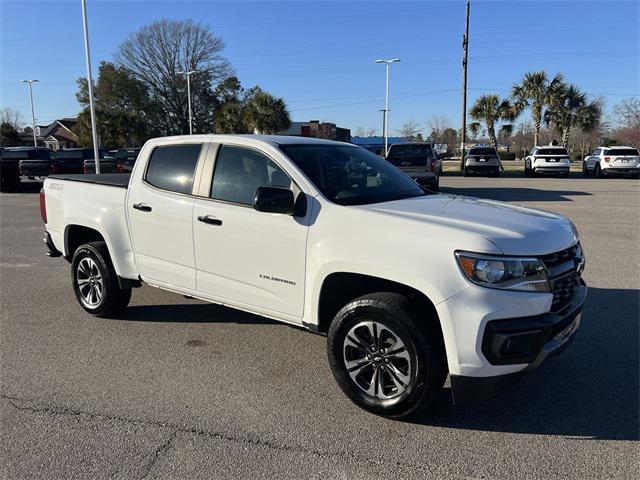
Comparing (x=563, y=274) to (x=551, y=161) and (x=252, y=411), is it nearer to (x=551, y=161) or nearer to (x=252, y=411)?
(x=252, y=411)

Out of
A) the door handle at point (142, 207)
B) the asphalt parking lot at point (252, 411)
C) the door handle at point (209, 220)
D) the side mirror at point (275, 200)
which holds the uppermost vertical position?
the side mirror at point (275, 200)

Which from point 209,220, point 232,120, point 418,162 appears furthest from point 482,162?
point 232,120

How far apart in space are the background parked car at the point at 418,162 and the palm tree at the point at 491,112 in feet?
111

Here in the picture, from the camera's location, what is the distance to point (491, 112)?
154ft

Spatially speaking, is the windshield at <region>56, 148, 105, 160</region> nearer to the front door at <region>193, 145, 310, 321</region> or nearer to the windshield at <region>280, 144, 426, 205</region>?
the front door at <region>193, 145, 310, 321</region>

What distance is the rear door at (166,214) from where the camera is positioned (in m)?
4.42

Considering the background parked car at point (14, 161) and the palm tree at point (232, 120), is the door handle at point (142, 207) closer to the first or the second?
the background parked car at point (14, 161)

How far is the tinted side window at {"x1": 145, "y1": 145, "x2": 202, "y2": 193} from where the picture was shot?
452cm

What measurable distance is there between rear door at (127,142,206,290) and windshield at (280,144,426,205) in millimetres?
A: 1020

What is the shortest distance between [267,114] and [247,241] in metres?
45.7

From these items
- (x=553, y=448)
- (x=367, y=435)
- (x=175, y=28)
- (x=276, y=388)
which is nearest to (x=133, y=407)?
(x=276, y=388)

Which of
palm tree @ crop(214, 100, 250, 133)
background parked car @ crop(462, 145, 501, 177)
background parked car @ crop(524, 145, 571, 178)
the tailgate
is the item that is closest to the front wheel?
background parked car @ crop(524, 145, 571, 178)

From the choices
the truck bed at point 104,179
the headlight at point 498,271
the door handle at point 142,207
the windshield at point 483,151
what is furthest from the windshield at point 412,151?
the headlight at point 498,271

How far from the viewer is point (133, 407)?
3488 millimetres
